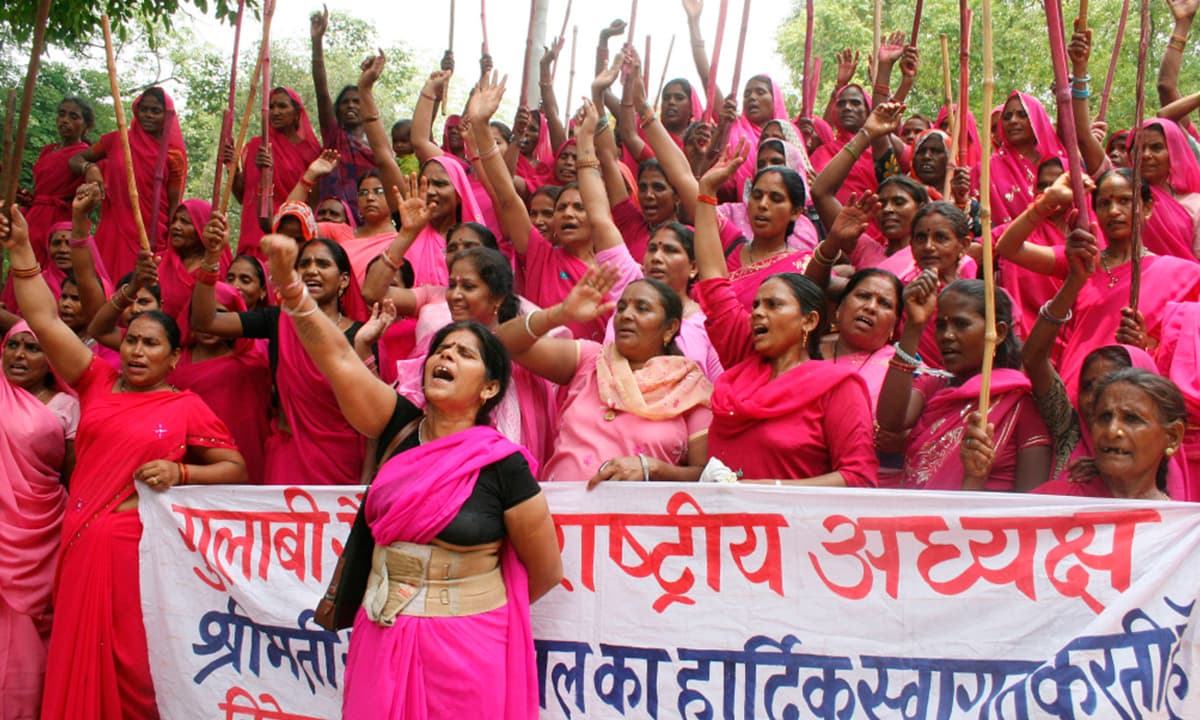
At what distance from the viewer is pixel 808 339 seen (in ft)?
12.8

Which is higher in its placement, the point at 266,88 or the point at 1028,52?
the point at 1028,52

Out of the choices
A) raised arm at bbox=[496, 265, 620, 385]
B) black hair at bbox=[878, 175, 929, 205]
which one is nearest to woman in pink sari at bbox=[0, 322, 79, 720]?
raised arm at bbox=[496, 265, 620, 385]

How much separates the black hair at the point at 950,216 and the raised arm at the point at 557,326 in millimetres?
1542

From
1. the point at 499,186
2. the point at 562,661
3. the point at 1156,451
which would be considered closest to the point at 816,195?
the point at 499,186

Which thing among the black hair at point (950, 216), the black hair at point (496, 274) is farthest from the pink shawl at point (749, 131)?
the black hair at point (496, 274)

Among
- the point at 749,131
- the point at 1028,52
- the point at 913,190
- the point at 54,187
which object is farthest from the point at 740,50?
the point at 1028,52

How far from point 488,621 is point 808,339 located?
163cm

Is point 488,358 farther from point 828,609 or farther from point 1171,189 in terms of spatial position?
point 1171,189

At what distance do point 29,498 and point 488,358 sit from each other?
7.73 feet

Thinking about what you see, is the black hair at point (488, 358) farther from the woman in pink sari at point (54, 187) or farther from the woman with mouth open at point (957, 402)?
the woman in pink sari at point (54, 187)

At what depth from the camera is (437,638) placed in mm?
2889

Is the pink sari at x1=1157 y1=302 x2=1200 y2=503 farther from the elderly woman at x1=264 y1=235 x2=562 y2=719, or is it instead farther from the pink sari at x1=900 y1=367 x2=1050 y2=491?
the elderly woman at x1=264 y1=235 x2=562 y2=719

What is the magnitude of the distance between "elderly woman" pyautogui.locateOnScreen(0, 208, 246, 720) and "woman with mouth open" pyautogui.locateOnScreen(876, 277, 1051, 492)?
101 inches

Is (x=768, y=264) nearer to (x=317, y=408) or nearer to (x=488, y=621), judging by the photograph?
(x=317, y=408)
